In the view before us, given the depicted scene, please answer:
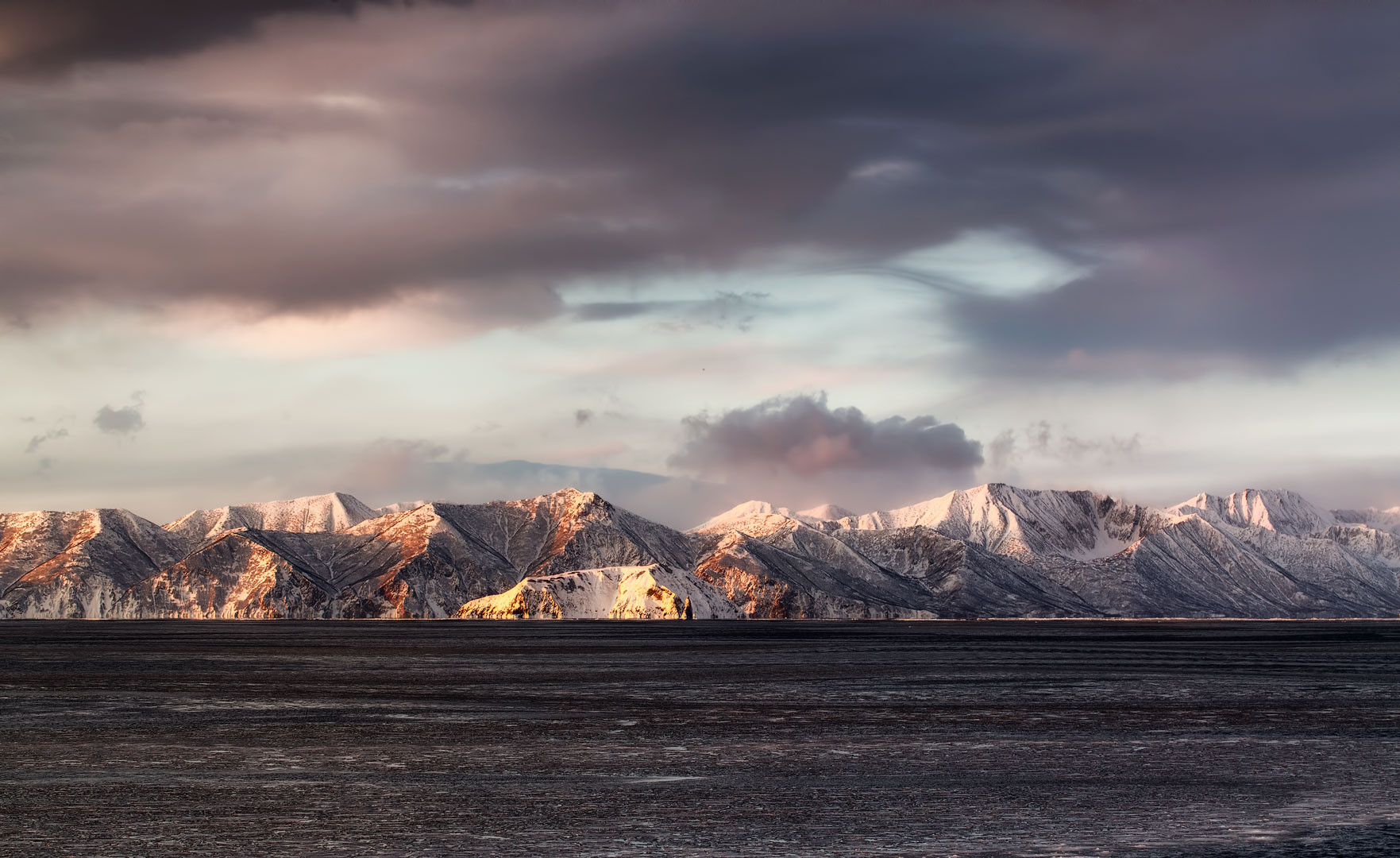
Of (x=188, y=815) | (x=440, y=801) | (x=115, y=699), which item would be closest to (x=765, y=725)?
(x=440, y=801)

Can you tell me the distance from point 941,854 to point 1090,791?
1177 centimetres

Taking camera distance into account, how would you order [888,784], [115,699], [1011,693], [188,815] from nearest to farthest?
1. [188,815]
2. [888,784]
3. [115,699]
4. [1011,693]

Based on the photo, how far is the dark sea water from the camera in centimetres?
3328

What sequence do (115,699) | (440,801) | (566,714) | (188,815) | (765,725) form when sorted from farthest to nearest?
(115,699)
(566,714)
(765,725)
(440,801)
(188,815)

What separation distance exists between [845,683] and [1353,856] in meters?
63.6

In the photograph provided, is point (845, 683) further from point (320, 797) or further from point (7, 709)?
point (320, 797)

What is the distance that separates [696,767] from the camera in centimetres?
4634

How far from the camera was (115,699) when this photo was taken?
246 ft

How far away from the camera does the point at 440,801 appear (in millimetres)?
38688

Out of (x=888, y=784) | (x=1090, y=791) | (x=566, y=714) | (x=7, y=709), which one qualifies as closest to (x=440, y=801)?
(x=888, y=784)

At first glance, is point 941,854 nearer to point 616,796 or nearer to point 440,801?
point 616,796

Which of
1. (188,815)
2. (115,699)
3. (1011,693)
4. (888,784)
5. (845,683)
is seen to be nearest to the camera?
(188,815)

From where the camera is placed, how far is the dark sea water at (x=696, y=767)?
1310 inches

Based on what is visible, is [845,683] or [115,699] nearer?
[115,699]
